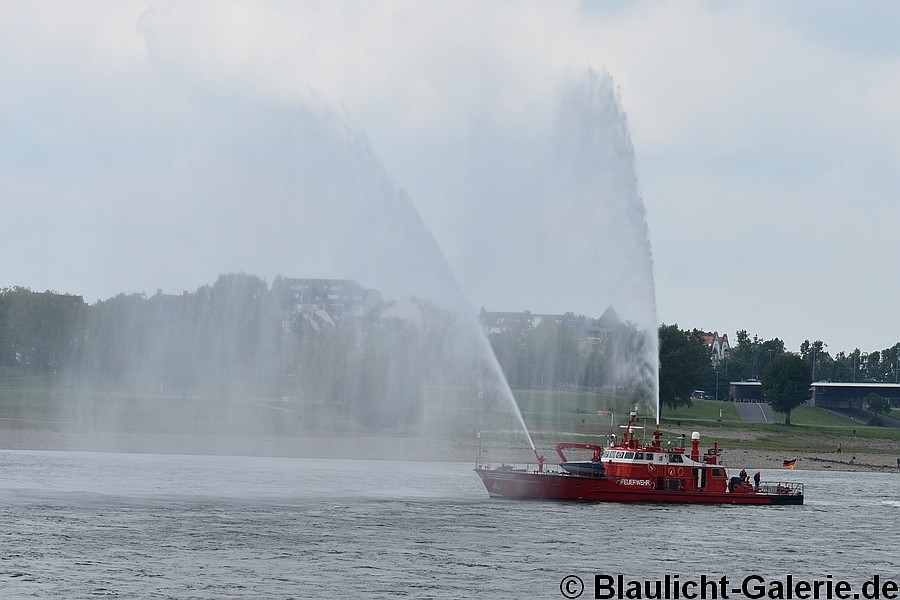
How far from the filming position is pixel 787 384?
16575 cm

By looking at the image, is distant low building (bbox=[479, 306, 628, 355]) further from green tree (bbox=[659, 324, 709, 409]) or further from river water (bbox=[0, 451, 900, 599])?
green tree (bbox=[659, 324, 709, 409])

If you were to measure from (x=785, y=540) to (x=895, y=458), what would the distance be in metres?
90.3

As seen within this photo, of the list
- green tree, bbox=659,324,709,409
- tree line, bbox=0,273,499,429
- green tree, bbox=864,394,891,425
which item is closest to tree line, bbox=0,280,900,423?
tree line, bbox=0,273,499,429

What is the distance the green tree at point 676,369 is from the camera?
144 metres

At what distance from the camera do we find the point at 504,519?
184 ft

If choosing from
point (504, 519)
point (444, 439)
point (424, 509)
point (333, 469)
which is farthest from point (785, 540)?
point (444, 439)

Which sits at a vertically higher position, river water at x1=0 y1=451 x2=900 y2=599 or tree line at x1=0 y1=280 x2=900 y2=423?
tree line at x1=0 y1=280 x2=900 y2=423

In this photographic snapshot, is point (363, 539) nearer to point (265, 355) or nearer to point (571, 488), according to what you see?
point (571, 488)

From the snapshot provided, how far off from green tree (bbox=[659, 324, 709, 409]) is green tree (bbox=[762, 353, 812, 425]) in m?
17.6

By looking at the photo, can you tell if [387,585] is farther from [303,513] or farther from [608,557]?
[303,513]

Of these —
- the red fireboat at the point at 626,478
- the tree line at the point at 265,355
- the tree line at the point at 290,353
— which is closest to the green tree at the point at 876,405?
the tree line at the point at 290,353

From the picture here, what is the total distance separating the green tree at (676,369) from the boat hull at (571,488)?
7471cm

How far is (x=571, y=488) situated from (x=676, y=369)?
81.1m

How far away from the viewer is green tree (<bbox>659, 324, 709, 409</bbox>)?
144 metres
